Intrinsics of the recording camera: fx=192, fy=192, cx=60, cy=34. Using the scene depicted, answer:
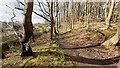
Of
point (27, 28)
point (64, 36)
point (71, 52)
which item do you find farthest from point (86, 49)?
point (27, 28)

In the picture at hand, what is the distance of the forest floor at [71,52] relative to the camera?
3705 mm

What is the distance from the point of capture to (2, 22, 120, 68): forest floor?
3705mm

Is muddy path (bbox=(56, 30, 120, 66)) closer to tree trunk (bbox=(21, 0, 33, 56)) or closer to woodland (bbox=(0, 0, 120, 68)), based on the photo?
woodland (bbox=(0, 0, 120, 68))

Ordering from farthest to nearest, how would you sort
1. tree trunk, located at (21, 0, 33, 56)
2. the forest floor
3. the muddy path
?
the muddy path
the forest floor
tree trunk, located at (21, 0, 33, 56)

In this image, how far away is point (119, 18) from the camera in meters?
4.35

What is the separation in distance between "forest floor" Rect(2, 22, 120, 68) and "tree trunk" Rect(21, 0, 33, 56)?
12cm

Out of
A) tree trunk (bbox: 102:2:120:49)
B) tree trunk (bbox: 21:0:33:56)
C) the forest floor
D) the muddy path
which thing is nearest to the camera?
tree trunk (bbox: 21:0:33:56)

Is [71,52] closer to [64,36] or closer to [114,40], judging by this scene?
[64,36]

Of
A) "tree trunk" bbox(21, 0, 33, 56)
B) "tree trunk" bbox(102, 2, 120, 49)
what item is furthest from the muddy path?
"tree trunk" bbox(21, 0, 33, 56)

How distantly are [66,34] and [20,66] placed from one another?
4.35 feet

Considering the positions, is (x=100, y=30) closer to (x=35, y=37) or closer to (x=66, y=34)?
(x=66, y=34)

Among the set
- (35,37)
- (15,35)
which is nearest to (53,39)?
(35,37)

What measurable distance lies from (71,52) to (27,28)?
1.15 m

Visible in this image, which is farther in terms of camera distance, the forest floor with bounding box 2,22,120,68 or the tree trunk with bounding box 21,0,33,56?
the forest floor with bounding box 2,22,120,68
